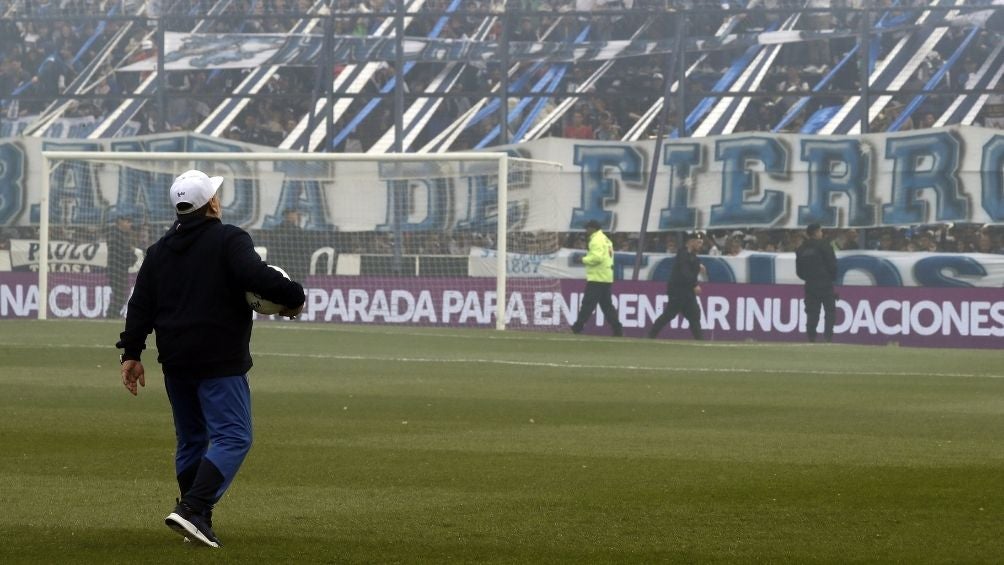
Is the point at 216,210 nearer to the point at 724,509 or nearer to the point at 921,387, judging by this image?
the point at 724,509

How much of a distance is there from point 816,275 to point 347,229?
828cm

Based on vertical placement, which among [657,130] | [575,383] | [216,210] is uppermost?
[657,130]

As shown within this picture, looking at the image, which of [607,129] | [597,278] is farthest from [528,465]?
[607,129]

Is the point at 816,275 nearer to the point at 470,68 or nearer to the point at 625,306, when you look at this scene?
the point at 625,306

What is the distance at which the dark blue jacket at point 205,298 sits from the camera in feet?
23.3

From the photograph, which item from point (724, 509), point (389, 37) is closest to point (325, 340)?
point (389, 37)

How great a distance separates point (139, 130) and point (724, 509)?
26.5 metres

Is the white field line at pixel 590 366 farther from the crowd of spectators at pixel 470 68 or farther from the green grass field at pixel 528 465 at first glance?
the crowd of spectators at pixel 470 68

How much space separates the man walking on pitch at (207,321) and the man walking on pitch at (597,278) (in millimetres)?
20246

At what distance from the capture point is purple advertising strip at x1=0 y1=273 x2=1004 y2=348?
27250 millimetres

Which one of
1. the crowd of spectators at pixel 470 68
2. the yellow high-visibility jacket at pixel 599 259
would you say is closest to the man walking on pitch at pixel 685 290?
the yellow high-visibility jacket at pixel 599 259

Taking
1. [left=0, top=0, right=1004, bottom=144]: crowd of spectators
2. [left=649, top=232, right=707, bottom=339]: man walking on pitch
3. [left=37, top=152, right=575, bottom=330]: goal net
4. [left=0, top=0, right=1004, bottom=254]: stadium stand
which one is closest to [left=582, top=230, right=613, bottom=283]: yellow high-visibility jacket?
[left=649, top=232, right=707, bottom=339]: man walking on pitch

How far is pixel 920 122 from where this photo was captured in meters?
30.0

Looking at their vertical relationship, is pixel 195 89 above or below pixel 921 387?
above
